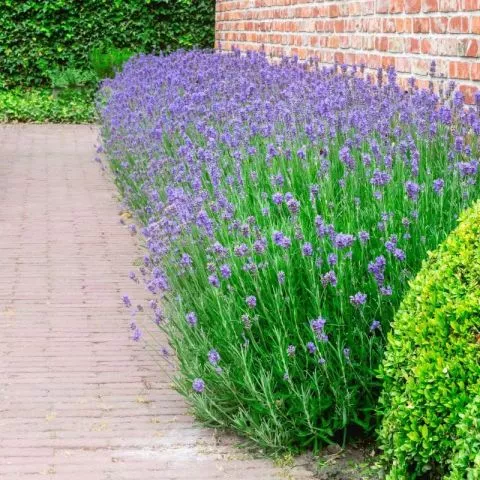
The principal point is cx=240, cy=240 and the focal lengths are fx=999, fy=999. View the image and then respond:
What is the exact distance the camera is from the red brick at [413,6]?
7199 millimetres

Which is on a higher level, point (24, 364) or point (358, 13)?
point (358, 13)

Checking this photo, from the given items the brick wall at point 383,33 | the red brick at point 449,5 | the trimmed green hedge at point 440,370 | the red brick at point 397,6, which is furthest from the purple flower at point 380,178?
the red brick at point 397,6

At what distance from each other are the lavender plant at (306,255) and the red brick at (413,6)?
1001mm

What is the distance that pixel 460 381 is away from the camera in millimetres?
3016

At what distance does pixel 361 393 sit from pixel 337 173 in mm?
1664

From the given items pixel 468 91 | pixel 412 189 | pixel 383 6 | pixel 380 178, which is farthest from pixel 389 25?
pixel 412 189

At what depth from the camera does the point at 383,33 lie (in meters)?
8.06

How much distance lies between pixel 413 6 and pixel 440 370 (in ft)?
15.6

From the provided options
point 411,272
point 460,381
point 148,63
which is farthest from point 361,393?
point 148,63

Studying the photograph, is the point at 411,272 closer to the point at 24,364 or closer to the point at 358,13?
the point at 24,364

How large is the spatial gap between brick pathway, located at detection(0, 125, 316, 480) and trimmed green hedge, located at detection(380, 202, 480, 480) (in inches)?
35.6

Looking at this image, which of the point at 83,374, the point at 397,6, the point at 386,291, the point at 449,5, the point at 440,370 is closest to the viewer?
the point at 440,370

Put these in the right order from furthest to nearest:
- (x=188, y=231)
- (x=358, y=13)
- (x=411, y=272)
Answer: (x=358, y=13) → (x=188, y=231) → (x=411, y=272)

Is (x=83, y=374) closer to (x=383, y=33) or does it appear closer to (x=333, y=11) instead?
(x=383, y=33)
